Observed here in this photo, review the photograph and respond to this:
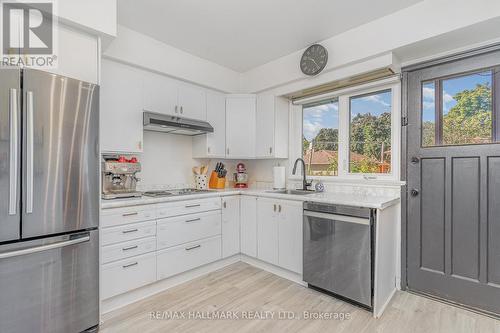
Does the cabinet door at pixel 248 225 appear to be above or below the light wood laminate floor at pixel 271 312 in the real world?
above

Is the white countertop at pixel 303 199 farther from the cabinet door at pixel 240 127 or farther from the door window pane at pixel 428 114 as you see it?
the cabinet door at pixel 240 127

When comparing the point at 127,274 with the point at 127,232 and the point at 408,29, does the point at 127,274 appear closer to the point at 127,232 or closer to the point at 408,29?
the point at 127,232

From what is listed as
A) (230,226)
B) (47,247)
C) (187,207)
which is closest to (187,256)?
(187,207)

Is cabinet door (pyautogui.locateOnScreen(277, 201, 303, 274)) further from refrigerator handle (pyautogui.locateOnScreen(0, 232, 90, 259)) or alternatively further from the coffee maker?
refrigerator handle (pyautogui.locateOnScreen(0, 232, 90, 259))

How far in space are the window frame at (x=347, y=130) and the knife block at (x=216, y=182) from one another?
3.08 ft

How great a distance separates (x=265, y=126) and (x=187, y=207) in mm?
1500

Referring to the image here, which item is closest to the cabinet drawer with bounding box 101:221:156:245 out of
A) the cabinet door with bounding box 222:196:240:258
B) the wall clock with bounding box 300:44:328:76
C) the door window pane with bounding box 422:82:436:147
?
the cabinet door with bounding box 222:196:240:258

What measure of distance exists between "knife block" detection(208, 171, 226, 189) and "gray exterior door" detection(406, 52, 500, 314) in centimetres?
217

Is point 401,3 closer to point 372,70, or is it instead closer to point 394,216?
point 372,70

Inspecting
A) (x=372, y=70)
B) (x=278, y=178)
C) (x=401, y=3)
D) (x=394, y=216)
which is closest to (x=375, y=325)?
(x=394, y=216)

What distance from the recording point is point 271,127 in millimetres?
3289

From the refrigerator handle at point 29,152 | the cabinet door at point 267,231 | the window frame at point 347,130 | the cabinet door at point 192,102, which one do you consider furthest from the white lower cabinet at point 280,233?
the refrigerator handle at point 29,152

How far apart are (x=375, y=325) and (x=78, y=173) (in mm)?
2381

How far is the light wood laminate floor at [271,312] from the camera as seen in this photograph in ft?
6.05
